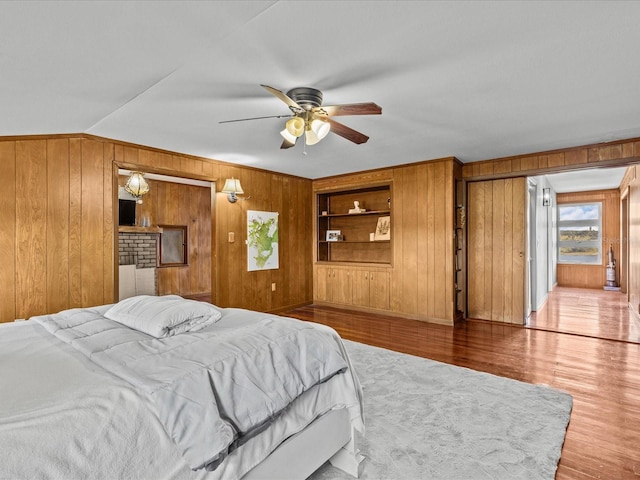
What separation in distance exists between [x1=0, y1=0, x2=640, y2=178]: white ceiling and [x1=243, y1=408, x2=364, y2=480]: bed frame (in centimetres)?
204

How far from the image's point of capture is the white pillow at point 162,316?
68.7 inches

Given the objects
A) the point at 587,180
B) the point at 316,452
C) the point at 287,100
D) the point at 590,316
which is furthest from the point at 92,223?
the point at 587,180

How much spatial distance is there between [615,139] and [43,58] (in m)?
5.36

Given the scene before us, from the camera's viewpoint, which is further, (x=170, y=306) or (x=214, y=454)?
(x=170, y=306)

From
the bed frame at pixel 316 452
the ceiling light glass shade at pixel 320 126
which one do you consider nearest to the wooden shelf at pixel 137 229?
the ceiling light glass shade at pixel 320 126

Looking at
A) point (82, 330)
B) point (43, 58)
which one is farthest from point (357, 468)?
point (43, 58)

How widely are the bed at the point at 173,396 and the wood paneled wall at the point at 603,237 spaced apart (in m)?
9.29

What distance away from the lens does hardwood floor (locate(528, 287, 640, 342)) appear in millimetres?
4477

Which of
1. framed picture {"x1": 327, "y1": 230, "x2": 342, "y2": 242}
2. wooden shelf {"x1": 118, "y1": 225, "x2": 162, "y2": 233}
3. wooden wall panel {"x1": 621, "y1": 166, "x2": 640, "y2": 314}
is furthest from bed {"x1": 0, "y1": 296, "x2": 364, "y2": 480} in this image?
wooden wall panel {"x1": 621, "y1": 166, "x2": 640, "y2": 314}

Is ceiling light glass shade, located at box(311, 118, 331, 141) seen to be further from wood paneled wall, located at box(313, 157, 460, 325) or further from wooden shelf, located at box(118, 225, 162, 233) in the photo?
wooden shelf, located at box(118, 225, 162, 233)

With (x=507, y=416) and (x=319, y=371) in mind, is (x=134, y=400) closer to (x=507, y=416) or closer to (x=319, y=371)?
(x=319, y=371)

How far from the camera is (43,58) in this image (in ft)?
6.55

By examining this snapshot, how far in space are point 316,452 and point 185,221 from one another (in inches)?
276

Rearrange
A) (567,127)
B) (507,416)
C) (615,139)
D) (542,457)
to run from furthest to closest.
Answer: (615,139), (567,127), (507,416), (542,457)
